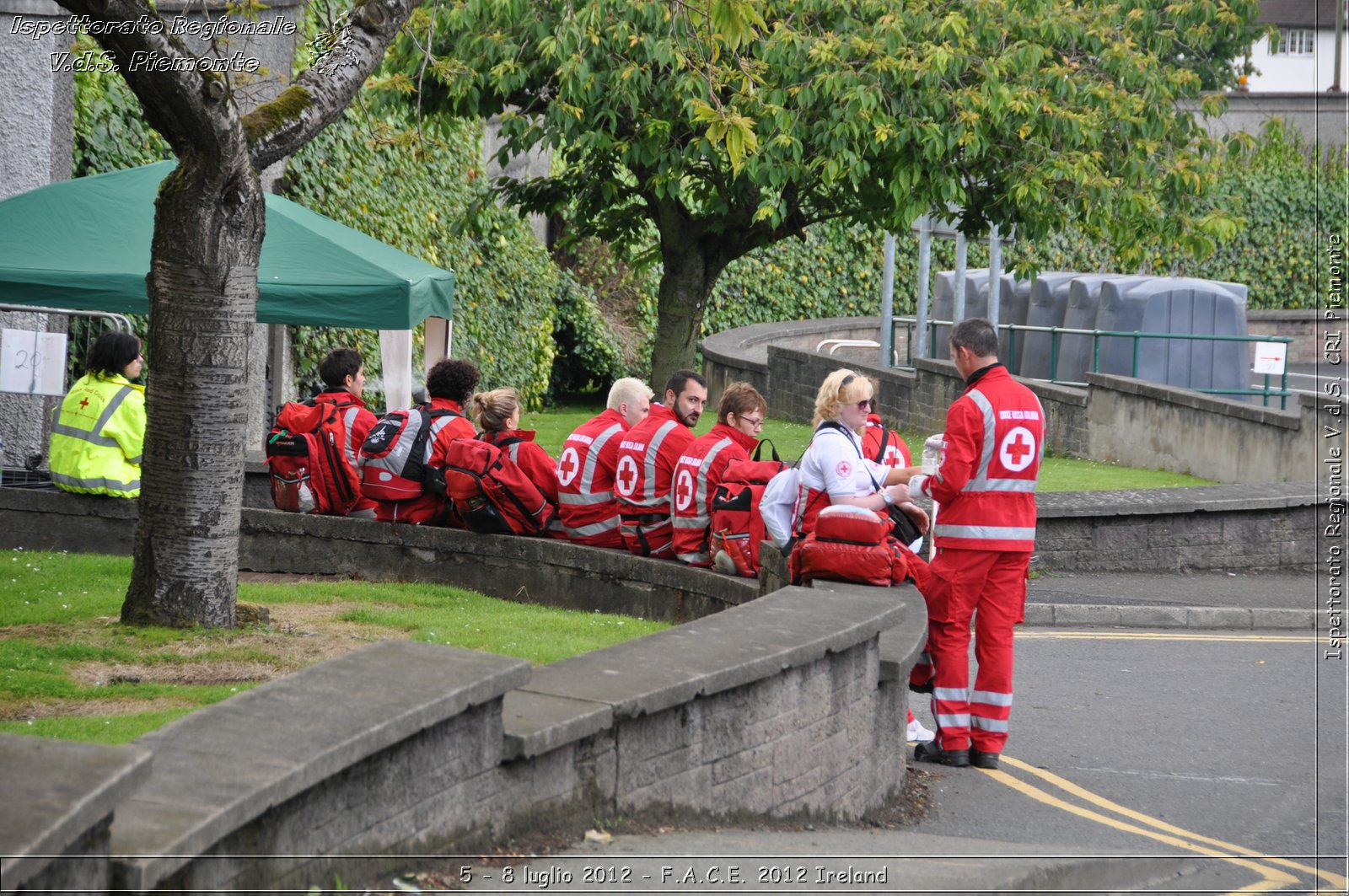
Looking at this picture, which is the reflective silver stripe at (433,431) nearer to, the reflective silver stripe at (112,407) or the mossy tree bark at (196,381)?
the reflective silver stripe at (112,407)

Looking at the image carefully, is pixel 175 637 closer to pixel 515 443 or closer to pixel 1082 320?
pixel 515 443

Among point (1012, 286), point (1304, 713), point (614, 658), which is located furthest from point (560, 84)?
point (1012, 286)

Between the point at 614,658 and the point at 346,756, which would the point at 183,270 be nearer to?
the point at 614,658

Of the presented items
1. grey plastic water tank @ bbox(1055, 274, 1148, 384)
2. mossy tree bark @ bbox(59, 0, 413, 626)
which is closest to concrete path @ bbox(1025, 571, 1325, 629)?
mossy tree bark @ bbox(59, 0, 413, 626)

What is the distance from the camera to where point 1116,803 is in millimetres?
7004

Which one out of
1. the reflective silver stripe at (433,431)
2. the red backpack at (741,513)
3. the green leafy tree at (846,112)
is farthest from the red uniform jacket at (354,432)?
the red backpack at (741,513)

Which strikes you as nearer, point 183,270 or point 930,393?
point 183,270

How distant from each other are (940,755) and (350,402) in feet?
17.9

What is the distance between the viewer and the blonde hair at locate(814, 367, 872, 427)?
24.3ft

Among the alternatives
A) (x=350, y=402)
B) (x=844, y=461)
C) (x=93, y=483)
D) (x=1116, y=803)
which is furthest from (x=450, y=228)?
(x=1116, y=803)

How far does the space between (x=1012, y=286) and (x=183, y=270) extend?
2403 centimetres

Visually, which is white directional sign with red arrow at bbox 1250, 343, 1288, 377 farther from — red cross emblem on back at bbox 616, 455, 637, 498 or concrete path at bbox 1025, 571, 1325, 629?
red cross emblem on back at bbox 616, 455, 637, 498

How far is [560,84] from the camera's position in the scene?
13.1m

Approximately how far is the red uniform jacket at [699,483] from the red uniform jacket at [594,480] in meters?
0.62
